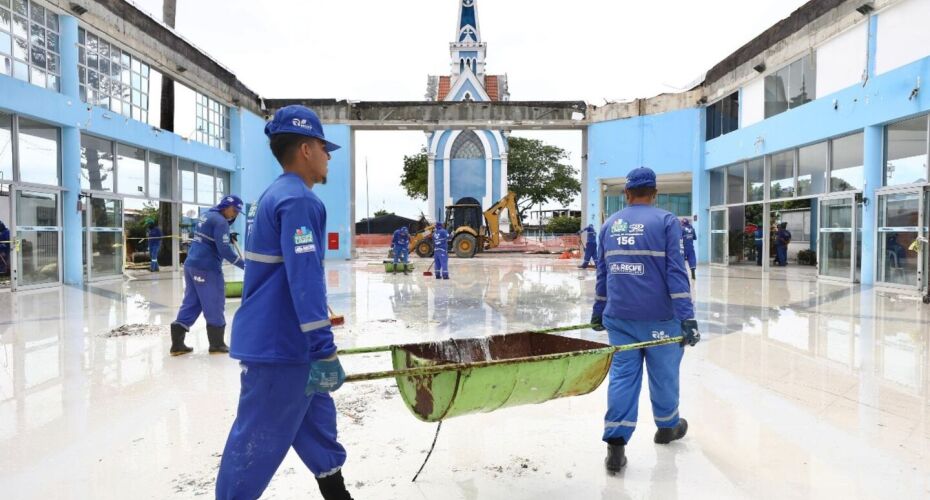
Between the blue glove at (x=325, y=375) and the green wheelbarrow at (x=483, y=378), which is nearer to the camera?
the blue glove at (x=325, y=375)

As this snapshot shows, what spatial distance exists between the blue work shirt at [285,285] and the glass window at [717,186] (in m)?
19.2

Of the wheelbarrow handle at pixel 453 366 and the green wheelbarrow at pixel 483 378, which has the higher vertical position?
the wheelbarrow handle at pixel 453 366

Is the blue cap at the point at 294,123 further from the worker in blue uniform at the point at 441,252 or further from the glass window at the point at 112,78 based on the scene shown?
the glass window at the point at 112,78

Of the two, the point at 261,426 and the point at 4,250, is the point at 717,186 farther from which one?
the point at 261,426

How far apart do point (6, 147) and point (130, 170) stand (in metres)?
3.84

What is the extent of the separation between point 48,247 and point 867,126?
1673 centimetres

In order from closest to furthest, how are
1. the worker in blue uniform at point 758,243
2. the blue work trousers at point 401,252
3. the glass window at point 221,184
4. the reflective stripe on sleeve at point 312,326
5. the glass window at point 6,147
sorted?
the reflective stripe on sleeve at point 312,326
the glass window at point 6,147
the blue work trousers at point 401,252
the glass window at point 221,184
the worker in blue uniform at point 758,243

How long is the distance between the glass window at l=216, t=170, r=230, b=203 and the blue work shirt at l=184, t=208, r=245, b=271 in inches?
582

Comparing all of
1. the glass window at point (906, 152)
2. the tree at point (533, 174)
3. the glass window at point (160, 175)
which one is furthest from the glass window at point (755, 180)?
the tree at point (533, 174)

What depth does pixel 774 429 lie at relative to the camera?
144 inches

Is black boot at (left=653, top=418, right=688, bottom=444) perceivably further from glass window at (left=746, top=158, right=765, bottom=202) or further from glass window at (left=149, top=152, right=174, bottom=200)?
glass window at (left=149, top=152, right=174, bottom=200)

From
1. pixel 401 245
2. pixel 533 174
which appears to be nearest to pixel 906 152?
pixel 401 245

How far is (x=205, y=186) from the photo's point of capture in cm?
1867

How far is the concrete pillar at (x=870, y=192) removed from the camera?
11984 mm
